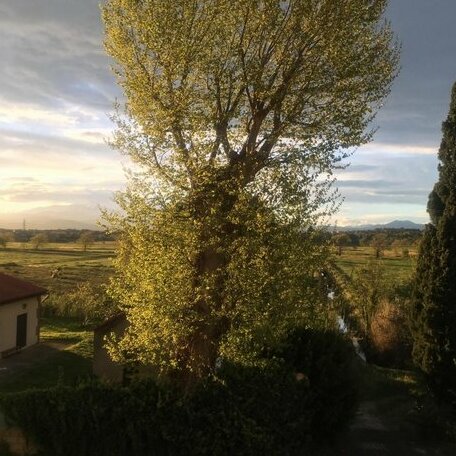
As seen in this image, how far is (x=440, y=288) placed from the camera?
52.3ft

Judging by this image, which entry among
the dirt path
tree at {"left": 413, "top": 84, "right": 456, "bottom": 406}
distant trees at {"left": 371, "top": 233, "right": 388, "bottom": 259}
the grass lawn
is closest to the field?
the grass lawn

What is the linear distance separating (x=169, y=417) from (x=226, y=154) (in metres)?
6.55

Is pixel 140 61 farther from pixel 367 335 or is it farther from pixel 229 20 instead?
pixel 367 335

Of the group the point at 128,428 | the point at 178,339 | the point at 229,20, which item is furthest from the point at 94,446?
the point at 229,20

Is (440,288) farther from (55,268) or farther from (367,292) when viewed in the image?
(55,268)

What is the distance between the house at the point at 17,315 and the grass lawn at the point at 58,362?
1722 mm

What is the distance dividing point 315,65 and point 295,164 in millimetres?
2862

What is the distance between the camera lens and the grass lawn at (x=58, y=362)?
68.6 ft

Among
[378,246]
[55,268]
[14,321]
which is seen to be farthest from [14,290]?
[378,246]

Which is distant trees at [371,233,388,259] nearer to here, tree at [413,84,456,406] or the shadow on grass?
tree at [413,84,456,406]

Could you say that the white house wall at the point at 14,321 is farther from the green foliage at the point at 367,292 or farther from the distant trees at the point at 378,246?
the distant trees at the point at 378,246

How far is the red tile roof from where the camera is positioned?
26.0 m

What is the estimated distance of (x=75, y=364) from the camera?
24812mm

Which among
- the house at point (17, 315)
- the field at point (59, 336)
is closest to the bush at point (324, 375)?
the field at point (59, 336)
